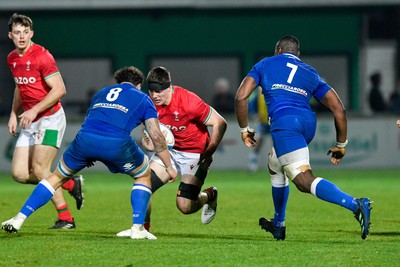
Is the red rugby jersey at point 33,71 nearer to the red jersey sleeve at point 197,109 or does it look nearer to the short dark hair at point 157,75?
the short dark hair at point 157,75

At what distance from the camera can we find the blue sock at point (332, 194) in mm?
10508

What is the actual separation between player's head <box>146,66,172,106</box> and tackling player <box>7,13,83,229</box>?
121 centimetres

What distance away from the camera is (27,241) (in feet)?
36.1

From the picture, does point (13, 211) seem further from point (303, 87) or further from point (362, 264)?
point (362, 264)

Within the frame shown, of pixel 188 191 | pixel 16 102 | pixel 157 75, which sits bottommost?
pixel 188 191

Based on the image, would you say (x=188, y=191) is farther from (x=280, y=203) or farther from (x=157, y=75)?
(x=157, y=75)

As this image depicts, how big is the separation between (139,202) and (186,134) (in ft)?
5.35

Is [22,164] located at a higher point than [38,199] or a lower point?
lower

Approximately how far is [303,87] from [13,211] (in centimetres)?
562

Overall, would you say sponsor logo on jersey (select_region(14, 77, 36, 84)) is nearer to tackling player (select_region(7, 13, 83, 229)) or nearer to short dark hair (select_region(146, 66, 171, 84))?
tackling player (select_region(7, 13, 83, 229))

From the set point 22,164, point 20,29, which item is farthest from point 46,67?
point 22,164

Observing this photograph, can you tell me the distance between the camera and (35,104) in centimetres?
1255

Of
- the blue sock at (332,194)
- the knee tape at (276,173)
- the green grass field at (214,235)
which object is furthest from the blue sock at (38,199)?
the blue sock at (332,194)

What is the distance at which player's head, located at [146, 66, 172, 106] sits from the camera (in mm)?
11609
